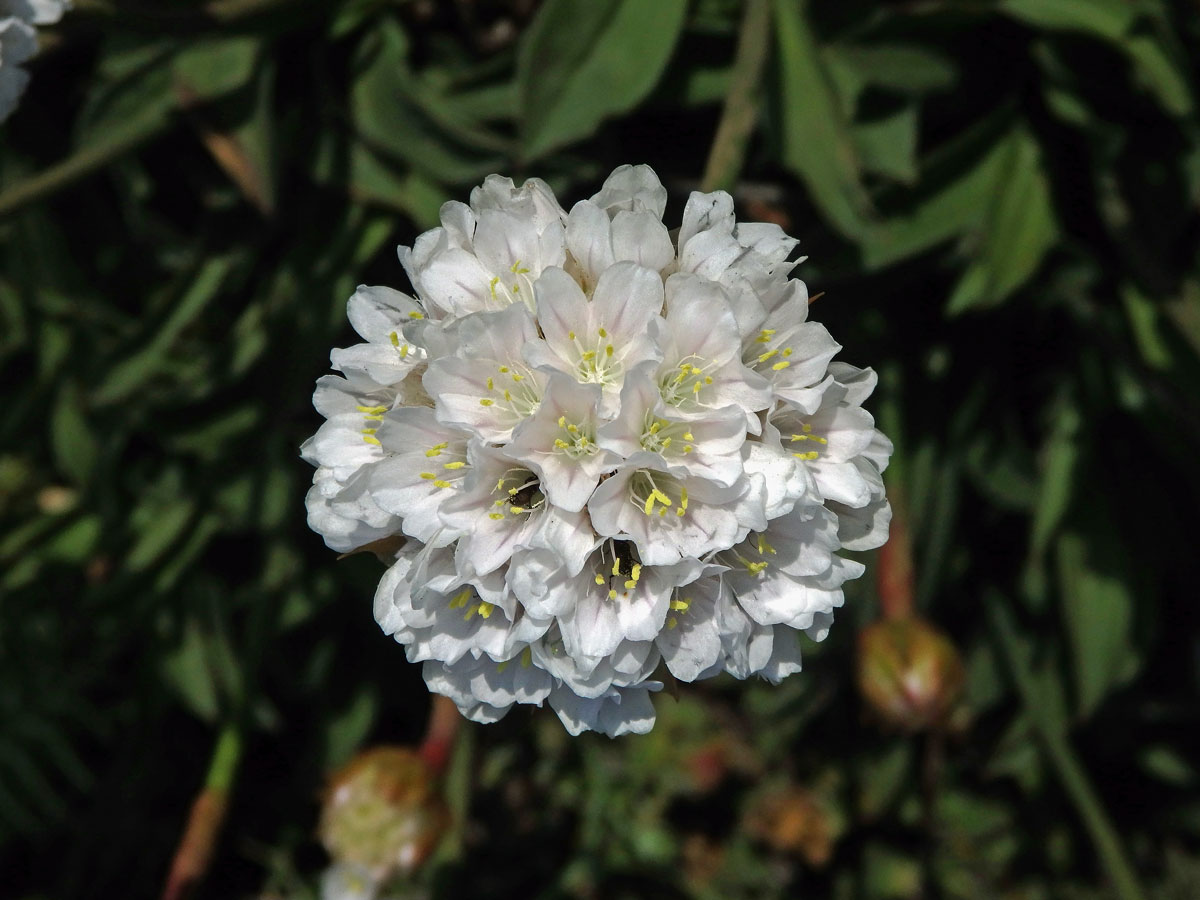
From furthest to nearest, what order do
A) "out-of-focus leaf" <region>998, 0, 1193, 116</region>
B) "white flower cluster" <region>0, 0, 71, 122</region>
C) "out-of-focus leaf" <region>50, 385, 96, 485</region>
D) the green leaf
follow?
"out-of-focus leaf" <region>50, 385, 96, 485</region> → "out-of-focus leaf" <region>998, 0, 1193, 116</region> → the green leaf → "white flower cluster" <region>0, 0, 71, 122</region>

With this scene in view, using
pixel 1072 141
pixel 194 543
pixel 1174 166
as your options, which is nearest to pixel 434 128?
pixel 194 543

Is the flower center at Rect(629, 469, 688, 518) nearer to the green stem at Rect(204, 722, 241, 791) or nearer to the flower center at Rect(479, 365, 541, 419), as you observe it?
the flower center at Rect(479, 365, 541, 419)

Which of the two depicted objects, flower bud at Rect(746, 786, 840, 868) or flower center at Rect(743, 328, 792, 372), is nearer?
flower center at Rect(743, 328, 792, 372)

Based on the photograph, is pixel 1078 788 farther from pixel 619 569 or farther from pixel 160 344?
pixel 160 344

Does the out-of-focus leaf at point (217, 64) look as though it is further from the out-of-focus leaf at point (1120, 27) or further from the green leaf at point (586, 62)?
the out-of-focus leaf at point (1120, 27)

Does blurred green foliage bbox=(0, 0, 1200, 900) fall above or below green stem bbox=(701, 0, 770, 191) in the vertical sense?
below

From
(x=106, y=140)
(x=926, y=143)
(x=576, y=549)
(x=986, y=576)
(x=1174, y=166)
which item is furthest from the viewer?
(x=986, y=576)

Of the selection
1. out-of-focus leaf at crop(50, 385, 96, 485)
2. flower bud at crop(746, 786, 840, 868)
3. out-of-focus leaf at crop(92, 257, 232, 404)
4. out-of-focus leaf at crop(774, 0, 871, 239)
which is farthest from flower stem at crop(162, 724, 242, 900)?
out-of-focus leaf at crop(774, 0, 871, 239)

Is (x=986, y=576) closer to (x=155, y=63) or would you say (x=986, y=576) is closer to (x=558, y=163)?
(x=558, y=163)
